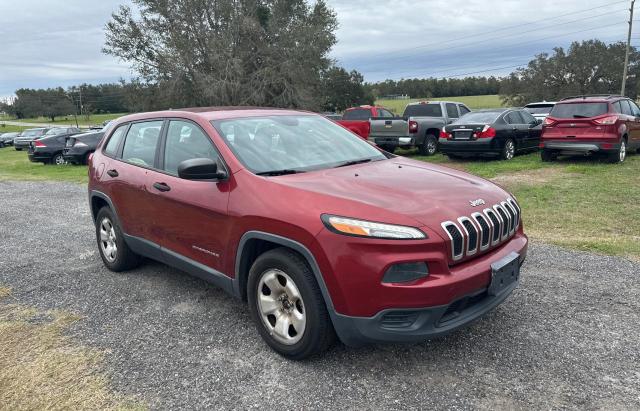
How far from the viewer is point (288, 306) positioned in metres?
3.20

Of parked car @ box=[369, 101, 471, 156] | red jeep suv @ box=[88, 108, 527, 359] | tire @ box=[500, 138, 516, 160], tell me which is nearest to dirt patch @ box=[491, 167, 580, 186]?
tire @ box=[500, 138, 516, 160]

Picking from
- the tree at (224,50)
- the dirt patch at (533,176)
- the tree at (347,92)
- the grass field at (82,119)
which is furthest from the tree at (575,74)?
the grass field at (82,119)

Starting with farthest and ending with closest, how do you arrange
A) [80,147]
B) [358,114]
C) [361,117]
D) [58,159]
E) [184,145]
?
[58,159], [80,147], [358,114], [361,117], [184,145]

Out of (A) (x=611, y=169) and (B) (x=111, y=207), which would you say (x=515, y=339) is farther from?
(A) (x=611, y=169)

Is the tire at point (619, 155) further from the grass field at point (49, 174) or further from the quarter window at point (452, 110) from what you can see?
the grass field at point (49, 174)

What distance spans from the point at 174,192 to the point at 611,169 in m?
10.3

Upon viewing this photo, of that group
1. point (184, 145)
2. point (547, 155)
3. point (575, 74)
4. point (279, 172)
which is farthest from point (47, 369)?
point (575, 74)

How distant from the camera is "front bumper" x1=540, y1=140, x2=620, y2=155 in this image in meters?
11.0

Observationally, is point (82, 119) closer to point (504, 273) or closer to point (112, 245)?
point (112, 245)

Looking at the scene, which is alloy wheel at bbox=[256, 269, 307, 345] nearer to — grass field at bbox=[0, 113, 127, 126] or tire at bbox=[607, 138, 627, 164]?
tire at bbox=[607, 138, 627, 164]

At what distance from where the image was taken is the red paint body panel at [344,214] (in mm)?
2727

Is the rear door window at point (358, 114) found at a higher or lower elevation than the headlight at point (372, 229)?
higher

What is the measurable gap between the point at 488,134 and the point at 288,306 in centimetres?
1078

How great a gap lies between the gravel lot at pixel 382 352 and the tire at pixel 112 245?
16 centimetres
